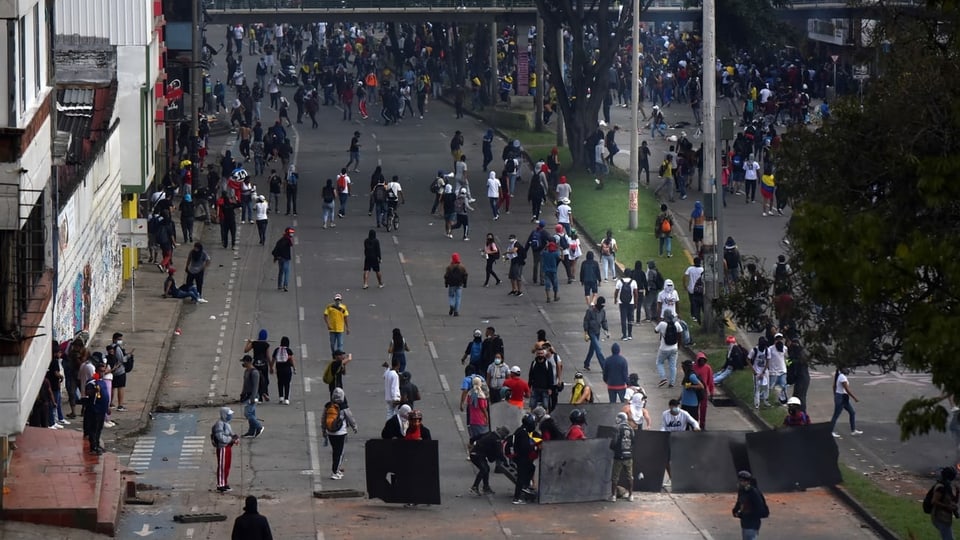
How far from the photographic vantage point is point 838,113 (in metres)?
24.3

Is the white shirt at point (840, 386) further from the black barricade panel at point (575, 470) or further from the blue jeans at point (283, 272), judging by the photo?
the blue jeans at point (283, 272)

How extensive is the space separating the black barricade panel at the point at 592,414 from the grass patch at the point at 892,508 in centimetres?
335

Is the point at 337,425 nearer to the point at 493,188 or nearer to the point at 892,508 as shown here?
the point at 892,508

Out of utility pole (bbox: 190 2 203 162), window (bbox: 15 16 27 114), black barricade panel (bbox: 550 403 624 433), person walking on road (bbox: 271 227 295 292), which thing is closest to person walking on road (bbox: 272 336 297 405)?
black barricade panel (bbox: 550 403 624 433)

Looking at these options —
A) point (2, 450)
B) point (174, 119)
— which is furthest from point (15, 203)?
point (174, 119)

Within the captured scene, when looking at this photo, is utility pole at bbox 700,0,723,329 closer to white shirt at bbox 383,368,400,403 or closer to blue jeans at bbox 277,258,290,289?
white shirt at bbox 383,368,400,403

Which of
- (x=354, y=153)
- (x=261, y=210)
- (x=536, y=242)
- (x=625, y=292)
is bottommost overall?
(x=625, y=292)

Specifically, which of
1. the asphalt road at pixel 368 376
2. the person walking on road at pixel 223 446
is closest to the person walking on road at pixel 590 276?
the asphalt road at pixel 368 376

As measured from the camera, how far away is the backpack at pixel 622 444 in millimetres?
27383

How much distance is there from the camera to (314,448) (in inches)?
1203

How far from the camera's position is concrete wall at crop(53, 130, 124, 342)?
34281 mm

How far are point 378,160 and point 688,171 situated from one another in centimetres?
1103

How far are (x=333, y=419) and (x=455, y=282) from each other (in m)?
12.1

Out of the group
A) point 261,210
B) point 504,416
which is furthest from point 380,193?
point 504,416
